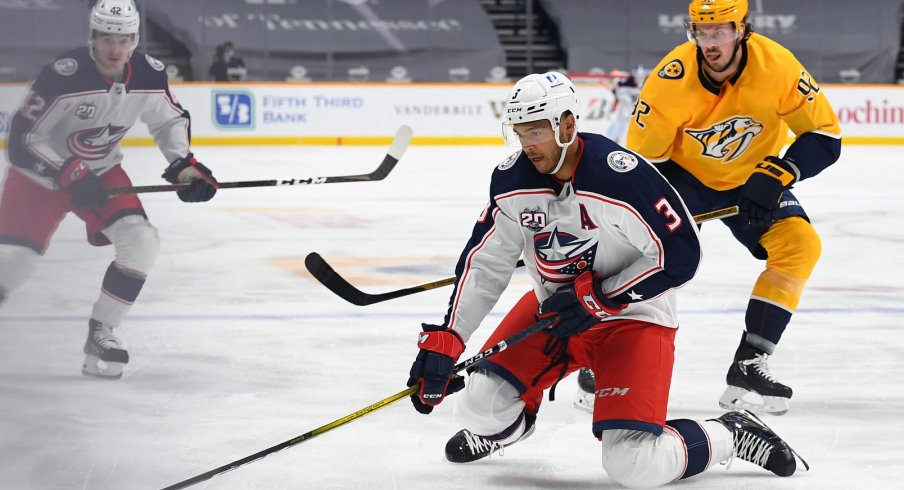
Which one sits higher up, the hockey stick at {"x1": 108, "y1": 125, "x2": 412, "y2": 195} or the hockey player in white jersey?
the hockey player in white jersey

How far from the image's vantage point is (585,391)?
9.70ft

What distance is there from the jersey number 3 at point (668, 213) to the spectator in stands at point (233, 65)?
1002 cm

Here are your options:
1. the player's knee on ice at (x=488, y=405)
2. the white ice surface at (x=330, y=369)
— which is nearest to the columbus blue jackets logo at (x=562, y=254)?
the player's knee on ice at (x=488, y=405)

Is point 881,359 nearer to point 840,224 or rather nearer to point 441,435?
point 441,435

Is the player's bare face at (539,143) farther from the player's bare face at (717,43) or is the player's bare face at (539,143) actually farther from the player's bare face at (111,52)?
the player's bare face at (111,52)

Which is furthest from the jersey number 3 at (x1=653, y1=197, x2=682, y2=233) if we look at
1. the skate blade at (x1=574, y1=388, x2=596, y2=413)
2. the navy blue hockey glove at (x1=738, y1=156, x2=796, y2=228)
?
the skate blade at (x1=574, y1=388, x2=596, y2=413)

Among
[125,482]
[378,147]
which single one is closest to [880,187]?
[378,147]

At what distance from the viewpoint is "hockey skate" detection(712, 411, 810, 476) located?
2.35 metres

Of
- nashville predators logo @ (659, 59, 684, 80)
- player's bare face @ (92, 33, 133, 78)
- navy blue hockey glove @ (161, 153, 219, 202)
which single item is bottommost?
navy blue hockey glove @ (161, 153, 219, 202)

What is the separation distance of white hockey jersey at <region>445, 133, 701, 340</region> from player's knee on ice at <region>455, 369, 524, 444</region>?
145mm

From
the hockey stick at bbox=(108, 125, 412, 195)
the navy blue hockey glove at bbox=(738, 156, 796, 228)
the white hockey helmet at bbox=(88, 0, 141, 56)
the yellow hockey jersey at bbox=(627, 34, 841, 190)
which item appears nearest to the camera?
the navy blue hockey glove at bbox=(738, 156, 796, 228)

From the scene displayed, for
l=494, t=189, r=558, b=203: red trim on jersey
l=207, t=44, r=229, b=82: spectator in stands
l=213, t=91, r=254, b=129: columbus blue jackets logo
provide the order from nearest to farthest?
l=494, t=189, r=558, b=203: red trim on jersey, l=213, t=91, r=254, b=129: columbus blue jackets logo, l=207, t=44, r=229, b=82: spectator in stands

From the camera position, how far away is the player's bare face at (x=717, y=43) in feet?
9.64

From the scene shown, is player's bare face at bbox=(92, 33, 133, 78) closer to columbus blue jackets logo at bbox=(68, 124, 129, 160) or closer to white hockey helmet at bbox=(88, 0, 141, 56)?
white hockey helmet at bbox=(88, 0, 141, 56)
